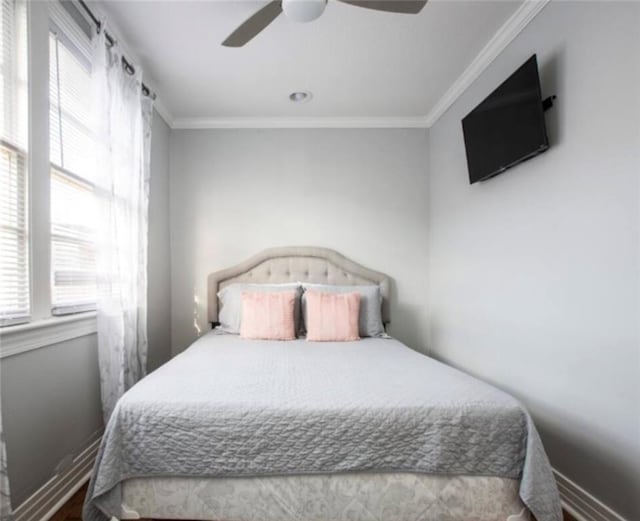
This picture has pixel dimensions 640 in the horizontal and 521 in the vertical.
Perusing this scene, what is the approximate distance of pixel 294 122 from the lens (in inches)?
128

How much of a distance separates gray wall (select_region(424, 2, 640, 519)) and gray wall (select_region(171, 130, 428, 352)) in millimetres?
989

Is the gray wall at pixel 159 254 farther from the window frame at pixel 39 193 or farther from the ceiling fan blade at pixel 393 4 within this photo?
the ceiling fan blade at pixel 393 4

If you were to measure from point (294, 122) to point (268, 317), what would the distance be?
6.28ft

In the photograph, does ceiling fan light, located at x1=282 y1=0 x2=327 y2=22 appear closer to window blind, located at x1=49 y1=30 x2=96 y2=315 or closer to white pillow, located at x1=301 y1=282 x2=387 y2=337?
window blind, located at x1=49 y1=30 x2=96 y2=315

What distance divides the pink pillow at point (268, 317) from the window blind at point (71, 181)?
1.04m

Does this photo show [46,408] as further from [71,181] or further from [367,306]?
Result: [367,306]

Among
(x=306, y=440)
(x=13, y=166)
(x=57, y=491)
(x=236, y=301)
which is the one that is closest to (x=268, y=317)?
(x=236, y=301)

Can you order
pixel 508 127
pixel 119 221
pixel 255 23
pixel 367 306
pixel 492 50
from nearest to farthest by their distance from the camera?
pixel 255 23 → pixel 508 127 → pixel 119 221 → pixel 492 50 → pixel 367 306

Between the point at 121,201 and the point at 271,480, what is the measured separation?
1.84 metres

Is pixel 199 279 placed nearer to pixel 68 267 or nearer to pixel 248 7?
pixel 68 267

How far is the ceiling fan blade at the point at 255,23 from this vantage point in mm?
1607

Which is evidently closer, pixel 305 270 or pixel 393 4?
pixel 393 4

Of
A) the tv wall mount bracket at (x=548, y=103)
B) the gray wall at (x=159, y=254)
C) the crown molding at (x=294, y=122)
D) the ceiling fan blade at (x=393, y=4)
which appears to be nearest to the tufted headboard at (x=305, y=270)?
the gray wall at (x=159, y=254)

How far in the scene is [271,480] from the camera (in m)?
1.34
